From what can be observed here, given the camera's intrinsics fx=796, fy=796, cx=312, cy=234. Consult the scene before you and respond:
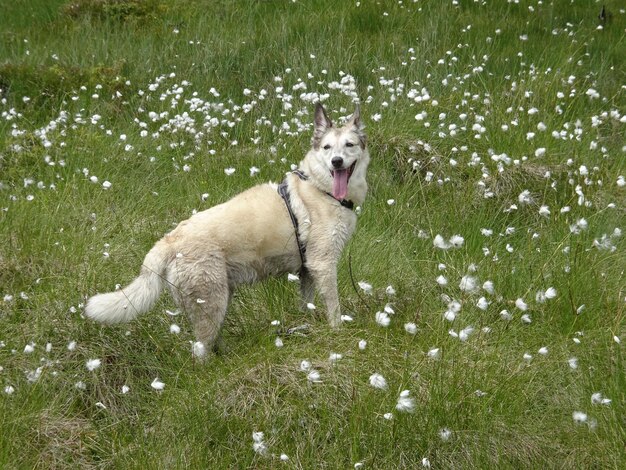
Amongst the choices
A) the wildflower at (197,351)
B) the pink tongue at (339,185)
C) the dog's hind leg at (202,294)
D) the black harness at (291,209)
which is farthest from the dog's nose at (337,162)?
the wildflower at (197,351)

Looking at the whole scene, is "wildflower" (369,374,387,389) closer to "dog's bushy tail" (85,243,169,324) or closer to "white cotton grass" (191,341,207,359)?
"white cotton grass" (191,341,207,359)

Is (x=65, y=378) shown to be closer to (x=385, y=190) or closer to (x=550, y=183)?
(x=385, y=190)

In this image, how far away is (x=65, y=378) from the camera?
15.1 ft

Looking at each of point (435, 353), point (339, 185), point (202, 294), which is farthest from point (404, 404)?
point (339, 185)

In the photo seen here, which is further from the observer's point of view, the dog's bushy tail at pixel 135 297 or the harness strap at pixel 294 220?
the harness strap at pixel 294 220

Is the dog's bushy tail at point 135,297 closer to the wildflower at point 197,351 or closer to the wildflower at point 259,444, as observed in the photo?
the wildflower at point 197,351

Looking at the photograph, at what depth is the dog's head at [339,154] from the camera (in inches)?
233

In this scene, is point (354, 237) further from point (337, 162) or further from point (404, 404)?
point (404, 404)

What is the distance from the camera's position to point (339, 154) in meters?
5.88

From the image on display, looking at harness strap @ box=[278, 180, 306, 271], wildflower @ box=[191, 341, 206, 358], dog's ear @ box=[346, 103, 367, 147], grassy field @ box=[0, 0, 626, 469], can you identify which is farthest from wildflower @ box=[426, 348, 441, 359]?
dog's ear @ box=[346, 103, 367, 147]

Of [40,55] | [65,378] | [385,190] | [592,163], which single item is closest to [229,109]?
[385,190]

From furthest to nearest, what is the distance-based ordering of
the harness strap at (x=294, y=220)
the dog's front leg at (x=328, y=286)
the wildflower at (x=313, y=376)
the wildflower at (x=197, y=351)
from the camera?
the harness strap at (x=294, y=220), the dog's front leg at (x=328, y=286), the wildflower at (x=197, y=351), the wildflower at (x=313, y=376)

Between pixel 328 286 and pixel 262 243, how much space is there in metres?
0.56

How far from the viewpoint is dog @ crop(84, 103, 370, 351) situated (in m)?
4.95
